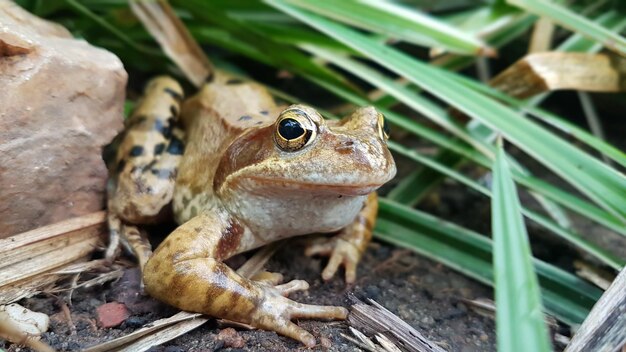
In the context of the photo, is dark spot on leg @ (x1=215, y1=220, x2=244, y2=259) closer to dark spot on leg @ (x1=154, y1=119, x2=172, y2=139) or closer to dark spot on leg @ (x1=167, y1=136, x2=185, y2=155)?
dark spot on leg @ (x1=167, y1=136, x2=185, y2=155)

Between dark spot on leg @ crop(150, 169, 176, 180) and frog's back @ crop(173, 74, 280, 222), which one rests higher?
frog's back @ crop(173, 74, 280, 222)

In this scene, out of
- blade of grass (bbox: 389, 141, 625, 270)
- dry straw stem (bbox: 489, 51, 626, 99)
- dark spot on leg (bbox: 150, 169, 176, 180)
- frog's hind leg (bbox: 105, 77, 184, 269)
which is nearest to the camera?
blade of grass (bbox: 389, 141, 625, 270)

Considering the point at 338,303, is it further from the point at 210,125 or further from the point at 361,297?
the point at 210,125

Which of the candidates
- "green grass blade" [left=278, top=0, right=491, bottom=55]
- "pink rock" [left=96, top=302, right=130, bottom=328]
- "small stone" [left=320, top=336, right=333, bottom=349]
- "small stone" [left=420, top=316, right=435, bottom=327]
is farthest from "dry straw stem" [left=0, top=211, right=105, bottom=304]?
"green grass blade" [left=278, top=0, right=491, bottom=55]

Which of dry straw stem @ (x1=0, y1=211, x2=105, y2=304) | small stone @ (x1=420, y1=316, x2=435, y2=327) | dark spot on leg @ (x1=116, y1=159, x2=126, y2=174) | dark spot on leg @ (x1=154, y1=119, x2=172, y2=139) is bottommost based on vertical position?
dry straw stem @ (x1=0, y1=211, x2=105, y2=304)

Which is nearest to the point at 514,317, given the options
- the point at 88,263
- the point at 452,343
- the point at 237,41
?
the point at 452,343

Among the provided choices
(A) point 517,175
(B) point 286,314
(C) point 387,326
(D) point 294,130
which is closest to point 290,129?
(D) point 294,130

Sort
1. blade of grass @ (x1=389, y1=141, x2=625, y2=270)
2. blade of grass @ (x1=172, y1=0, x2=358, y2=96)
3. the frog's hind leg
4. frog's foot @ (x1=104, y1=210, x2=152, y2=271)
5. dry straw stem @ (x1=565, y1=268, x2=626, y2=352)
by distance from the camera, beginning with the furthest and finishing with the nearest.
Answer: blade of grass @ (x1=172, y1=0, x2=358, y2=96)
the frog's hind leg
frog's foot @ (x1=104, y1=210, x2=152, y2=271)
blade of grass @ (x1=389, y1=141, x2=625, y2=270)
dry straw stem @ (x1=565, y1=268, x2=626, y2=352)

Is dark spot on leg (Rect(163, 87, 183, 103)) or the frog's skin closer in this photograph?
the frog's skin

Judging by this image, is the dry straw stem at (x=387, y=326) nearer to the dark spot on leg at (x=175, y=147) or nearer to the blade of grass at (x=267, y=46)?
the dark spot on leg at (x=175, y=147)
